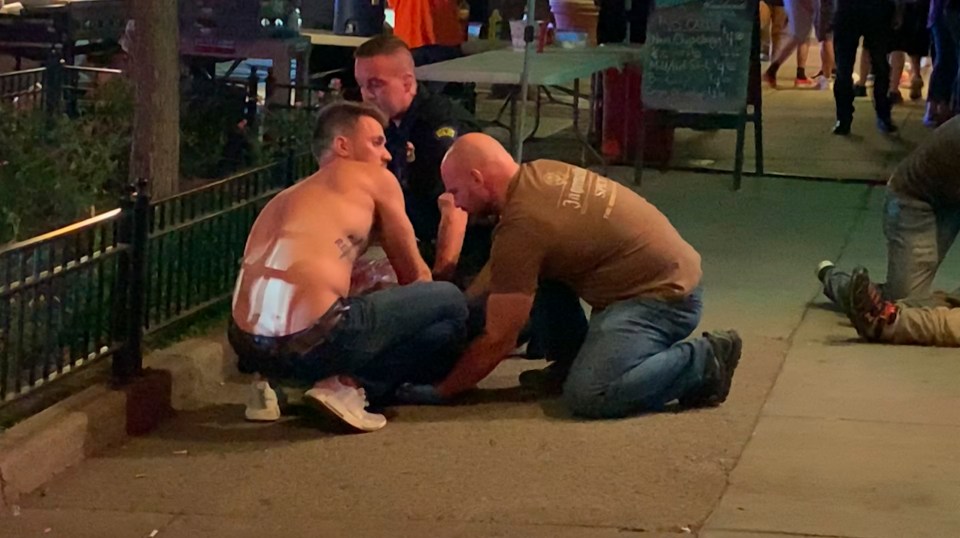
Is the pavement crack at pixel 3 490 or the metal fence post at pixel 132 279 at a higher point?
the metal fence post at pixel 132 279

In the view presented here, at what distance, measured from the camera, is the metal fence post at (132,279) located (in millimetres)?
5379

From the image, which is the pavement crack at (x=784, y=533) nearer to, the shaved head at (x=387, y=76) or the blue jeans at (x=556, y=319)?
the blue jeans at (x=556, y=319)

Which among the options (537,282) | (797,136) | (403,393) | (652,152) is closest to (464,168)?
(537,282)

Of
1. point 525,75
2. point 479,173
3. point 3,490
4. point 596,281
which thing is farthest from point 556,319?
point 525,75

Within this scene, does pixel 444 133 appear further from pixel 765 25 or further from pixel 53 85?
pixel 765 25

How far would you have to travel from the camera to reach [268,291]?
5168 mm

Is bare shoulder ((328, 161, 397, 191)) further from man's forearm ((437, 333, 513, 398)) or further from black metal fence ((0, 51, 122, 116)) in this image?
black metal fence ((0, 51, 122, 116))

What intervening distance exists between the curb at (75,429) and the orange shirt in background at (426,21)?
22.6 feet

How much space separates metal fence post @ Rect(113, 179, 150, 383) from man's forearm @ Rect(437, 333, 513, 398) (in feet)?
3.73

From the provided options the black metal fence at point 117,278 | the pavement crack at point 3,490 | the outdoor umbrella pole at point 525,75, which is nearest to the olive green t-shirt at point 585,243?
the black metal fence at point 117,278

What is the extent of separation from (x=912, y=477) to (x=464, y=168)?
1.84m

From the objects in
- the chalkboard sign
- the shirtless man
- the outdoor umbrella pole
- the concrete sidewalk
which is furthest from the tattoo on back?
the chalkboard sign

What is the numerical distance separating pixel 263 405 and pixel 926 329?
292 centimetres

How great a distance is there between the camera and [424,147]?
20.6ft
